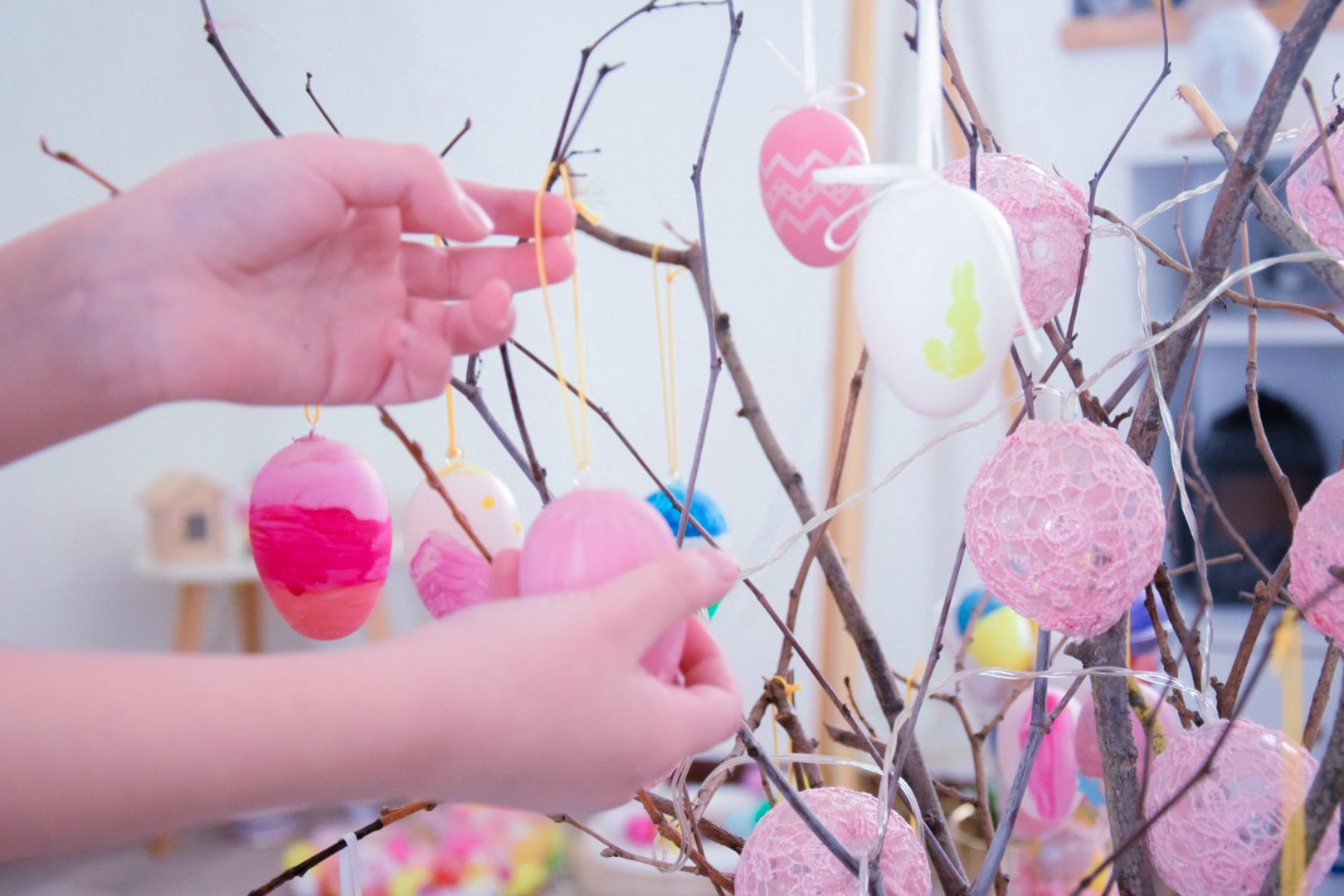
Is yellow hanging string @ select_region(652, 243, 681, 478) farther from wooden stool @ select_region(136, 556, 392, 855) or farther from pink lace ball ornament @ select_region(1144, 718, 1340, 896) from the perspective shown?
wooden stool @ select_region(136, 556, 392, 855)

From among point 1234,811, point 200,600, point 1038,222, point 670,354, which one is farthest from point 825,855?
point 200,600

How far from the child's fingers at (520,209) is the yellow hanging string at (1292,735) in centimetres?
29

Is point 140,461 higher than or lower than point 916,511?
higher

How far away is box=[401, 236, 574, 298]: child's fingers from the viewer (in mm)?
450

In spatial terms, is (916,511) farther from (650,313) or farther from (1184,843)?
(1184,843)

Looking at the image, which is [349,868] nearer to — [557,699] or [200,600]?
[557,699]

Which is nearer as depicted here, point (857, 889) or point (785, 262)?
point (857, 889)

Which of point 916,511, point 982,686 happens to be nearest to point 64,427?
point 982,686

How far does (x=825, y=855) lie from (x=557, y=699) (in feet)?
0.59

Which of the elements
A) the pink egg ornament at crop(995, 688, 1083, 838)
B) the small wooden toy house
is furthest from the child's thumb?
the small wooden toy house

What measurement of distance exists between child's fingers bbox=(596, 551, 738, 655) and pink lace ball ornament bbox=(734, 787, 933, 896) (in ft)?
0.50

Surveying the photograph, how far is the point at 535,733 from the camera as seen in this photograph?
30cm

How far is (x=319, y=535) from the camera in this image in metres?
0.54

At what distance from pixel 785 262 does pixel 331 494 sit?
1382mm
